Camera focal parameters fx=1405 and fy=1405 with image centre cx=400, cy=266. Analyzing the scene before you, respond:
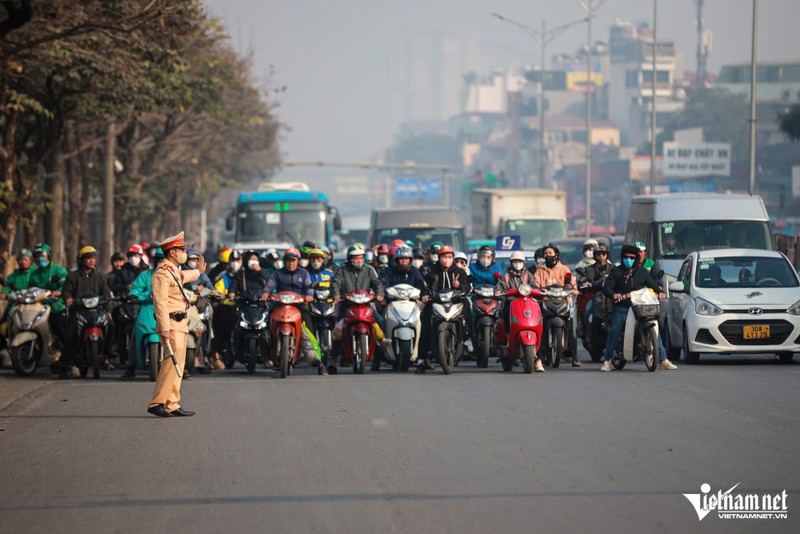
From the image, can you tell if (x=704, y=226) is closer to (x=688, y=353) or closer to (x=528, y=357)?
(x=688, y=353)

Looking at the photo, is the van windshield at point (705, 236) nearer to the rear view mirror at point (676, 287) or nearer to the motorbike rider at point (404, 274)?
the rear view mirror at point (676, 287)

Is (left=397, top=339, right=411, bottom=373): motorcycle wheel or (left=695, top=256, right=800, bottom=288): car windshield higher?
(left=695, top=256, right=800, bottom=288): car windshield

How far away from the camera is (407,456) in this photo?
10375 millimetres

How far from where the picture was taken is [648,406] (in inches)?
526

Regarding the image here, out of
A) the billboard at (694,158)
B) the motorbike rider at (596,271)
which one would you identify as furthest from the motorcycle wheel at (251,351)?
the billboard at (694,158)

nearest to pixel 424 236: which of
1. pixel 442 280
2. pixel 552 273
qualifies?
pixel 552 273

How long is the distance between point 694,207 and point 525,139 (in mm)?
138447

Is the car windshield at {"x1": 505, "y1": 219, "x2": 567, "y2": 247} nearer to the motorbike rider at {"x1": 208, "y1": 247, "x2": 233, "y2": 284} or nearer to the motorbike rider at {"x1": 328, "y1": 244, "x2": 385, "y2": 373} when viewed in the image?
the motorbike rider at {"x1": 208, "y1": 247, "x2": 233, "y2": 284}

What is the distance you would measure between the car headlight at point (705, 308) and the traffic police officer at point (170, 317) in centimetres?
774

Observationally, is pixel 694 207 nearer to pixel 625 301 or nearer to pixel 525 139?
pixel 625 301

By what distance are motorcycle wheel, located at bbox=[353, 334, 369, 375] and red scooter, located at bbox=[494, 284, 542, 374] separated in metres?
1.80

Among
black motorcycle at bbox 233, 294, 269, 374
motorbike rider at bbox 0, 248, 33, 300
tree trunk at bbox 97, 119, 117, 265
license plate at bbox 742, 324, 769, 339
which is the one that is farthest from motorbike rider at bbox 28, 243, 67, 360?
tree trunk at bbox 97, 119, 117, 265

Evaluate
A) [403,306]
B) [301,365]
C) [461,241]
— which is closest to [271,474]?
[403,306]

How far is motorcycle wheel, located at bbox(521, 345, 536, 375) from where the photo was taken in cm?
1767
